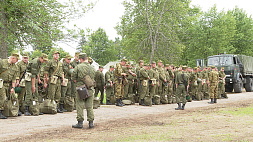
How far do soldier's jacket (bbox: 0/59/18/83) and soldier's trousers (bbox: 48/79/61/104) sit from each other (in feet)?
4.52

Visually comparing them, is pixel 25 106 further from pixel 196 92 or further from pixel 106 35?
pixel 106 35

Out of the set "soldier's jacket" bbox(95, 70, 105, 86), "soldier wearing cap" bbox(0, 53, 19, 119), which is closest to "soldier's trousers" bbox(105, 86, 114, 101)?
"soldier's jacket" bbox(95, 70, 105, 86)

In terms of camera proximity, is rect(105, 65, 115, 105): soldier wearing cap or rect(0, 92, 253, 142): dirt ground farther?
rect(105, 65, 115, 105): soldier wearing cap

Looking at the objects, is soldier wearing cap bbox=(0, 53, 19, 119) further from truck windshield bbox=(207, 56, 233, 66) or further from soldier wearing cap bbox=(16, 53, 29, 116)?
truck windshield bbox=(207, 56, 233, 66)

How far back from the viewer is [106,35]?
78688mm

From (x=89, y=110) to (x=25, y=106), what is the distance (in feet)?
9.79

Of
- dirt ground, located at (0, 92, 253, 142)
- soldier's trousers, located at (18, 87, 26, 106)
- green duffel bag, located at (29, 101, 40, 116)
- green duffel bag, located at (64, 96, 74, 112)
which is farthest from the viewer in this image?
green duffel bag, located at (64, 96, 74, 112)

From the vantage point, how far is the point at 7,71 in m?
8.85

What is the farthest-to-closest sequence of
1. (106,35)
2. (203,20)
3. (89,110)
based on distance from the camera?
1. (106,35)
2. (203,20)
3. (89,110)

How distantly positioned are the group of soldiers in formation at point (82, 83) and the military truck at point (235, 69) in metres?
4.52

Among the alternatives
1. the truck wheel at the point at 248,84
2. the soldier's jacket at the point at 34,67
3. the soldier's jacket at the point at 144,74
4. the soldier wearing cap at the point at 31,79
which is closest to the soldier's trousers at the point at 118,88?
the soldier's jacket at the point at 144,74

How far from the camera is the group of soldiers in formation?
8.19 metres

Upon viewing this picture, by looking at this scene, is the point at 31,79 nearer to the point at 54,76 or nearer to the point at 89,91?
the point at 54,76

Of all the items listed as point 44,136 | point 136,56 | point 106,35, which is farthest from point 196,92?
point 106,35
